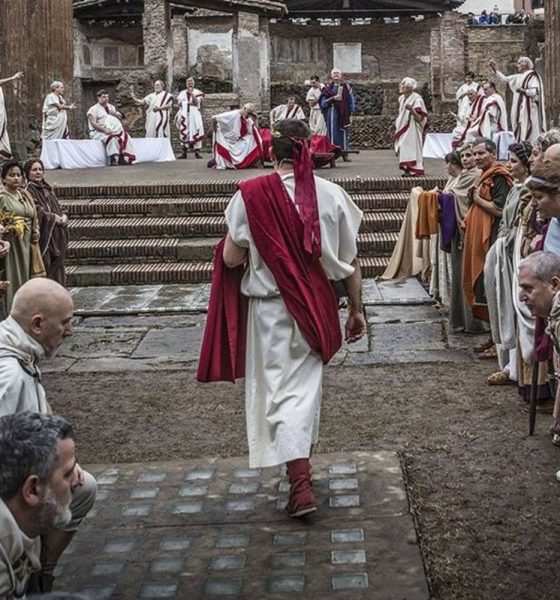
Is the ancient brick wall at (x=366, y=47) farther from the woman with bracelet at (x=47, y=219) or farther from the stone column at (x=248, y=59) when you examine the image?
the woman with bracelet at (x=47, y=219)

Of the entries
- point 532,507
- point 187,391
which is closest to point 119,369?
point 187,391

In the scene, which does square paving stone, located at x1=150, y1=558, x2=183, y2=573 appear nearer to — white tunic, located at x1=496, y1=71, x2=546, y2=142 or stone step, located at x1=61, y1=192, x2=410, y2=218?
stone step, located at x1=61, y1=192, x2=410, y2=218

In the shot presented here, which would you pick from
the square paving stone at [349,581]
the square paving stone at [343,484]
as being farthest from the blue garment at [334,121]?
the square paving stone at [349,581]

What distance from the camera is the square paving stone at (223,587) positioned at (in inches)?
158

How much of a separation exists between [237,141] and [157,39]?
34.9ft

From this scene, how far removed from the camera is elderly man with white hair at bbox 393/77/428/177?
1628 cm

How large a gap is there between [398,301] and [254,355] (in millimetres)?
5307

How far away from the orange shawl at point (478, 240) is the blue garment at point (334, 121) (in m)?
13.8

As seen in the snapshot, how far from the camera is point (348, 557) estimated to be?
4.28 metres

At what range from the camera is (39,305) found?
367 centimetres

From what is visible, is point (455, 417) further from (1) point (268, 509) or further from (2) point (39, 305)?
(2) point (39, 305)

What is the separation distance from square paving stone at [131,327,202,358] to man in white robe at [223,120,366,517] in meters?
3.35

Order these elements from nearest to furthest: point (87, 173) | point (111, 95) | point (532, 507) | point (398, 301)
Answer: point (532, 507) → point (398, 301) → point (87, 173) → point (111, 95)

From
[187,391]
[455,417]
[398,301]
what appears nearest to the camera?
[455,417]
